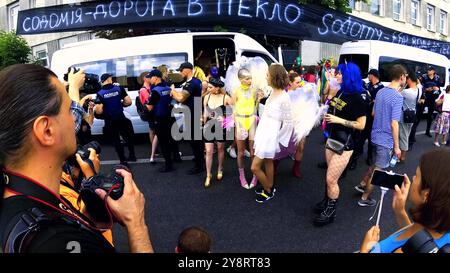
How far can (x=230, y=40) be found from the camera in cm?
→ 914

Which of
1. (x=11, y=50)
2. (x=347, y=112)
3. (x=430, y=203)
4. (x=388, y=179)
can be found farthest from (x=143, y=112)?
(x=11, y=50)

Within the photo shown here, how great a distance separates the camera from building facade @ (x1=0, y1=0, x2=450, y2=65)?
19.3 meters

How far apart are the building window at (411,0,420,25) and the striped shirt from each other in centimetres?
2672

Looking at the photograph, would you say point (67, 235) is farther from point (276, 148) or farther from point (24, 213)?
point (276, 148)

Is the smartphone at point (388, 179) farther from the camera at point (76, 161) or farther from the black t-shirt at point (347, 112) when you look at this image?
the black t-shirt at point (347, 112)

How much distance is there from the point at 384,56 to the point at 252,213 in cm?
884

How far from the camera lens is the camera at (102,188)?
123 cm

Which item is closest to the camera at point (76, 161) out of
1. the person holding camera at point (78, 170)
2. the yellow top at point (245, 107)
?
the person holding camera at point (78, 170)

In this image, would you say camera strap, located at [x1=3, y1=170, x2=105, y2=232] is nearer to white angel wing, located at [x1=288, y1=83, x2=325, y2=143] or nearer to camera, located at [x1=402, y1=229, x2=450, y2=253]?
camera, located at [x1=402, y1=229, x2=450, y2=253]

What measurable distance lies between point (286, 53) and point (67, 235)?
1519cm

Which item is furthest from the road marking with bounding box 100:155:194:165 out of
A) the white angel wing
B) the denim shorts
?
the denim shorts

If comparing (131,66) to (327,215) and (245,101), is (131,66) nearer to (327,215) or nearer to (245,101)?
(245,101)
